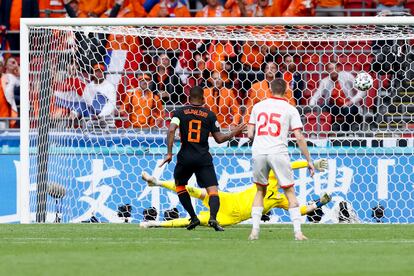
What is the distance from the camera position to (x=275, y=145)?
12.3 m

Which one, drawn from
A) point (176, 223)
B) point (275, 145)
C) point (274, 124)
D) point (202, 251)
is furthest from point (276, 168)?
point (176, 223)

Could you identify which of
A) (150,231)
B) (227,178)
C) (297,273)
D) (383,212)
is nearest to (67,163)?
(227,178)

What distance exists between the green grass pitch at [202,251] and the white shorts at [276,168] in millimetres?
635

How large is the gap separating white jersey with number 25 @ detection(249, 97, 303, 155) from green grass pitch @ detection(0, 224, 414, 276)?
99cm

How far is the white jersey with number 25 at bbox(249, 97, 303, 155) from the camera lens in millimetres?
12297

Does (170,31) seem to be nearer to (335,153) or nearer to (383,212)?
(335,153)

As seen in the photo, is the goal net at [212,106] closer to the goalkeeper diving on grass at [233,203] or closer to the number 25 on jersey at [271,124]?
the goalkeeper diving on grass at [233,203]

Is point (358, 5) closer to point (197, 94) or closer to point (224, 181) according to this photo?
point (224, 181)

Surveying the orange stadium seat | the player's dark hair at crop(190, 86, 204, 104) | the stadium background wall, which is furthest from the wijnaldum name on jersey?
the orange stadium seat

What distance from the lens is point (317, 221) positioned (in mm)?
17500

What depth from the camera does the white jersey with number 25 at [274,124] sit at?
12.3 metres

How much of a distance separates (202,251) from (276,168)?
5.36ft

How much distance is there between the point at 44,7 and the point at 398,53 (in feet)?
25.1

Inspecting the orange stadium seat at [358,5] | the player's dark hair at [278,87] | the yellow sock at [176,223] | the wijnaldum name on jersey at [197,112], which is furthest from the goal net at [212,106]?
the player's dark hair at [278,87]
